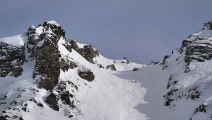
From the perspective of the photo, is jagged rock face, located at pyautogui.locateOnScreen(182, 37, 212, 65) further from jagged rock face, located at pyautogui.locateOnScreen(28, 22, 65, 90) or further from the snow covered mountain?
jagged rock face, located at pyautogui.locateOnScreen(28, 22, 65, 90)

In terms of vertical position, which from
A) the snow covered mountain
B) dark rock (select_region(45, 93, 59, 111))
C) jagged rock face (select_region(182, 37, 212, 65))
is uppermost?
jagged rock face (select_region(182, 37, 212, 65))

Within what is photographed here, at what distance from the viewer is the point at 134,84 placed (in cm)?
7288

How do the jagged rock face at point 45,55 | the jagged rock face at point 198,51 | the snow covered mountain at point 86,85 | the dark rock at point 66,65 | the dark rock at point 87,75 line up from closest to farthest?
the snow covered mountain at point 86,85 < the jagged rock face at point 45,55 < the dark rock at point 66,65 < the dark rock at point 87,75 < the jagged rock face at point 198,51

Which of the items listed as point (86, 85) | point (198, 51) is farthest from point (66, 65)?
point (198, 51)

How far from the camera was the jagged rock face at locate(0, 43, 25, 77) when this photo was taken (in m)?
63.6

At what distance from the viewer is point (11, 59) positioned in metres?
66.4

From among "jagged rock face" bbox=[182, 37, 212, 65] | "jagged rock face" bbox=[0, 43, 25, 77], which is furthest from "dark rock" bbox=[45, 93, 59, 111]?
"jagged rock face" bbox=[182, 37, 212, 65]

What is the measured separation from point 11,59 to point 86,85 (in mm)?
10572

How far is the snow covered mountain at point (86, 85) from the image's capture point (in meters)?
57.4

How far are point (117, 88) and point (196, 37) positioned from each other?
18110 millimetres

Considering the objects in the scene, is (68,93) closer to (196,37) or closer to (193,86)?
(193,86)

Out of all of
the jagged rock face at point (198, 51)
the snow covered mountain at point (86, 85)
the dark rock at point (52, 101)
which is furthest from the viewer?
the jagged rock face at point (198, 51)

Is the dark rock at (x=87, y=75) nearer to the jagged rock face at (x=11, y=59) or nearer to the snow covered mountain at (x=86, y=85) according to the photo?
the snow covered mountain at (x=86, y=85)

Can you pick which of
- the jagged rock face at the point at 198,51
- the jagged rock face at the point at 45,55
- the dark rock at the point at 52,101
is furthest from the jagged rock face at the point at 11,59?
the jagged rock face at the point at 198,51
